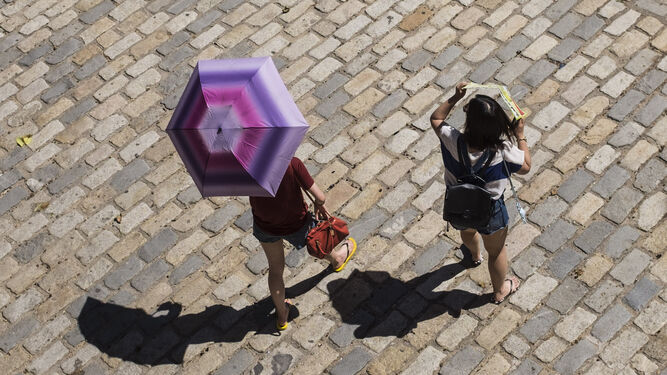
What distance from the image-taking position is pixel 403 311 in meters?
6.42

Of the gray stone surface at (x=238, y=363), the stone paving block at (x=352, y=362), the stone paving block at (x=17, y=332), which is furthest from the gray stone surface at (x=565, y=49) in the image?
the stone paving block at (x=17, y=332)

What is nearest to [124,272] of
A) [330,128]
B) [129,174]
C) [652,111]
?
[129,174]

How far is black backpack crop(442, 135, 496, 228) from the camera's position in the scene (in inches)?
210

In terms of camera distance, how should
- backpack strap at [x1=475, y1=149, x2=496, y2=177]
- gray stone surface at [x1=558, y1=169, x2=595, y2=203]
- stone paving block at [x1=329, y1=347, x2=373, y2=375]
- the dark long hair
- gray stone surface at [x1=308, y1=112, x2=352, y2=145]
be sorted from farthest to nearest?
gray stone surface at [x1=308, y1=112, x2=352, y2=145]
gray stone surface at [x1=558, y1=169, x2=595, y2=203]
stone paving block at [x1=329, y1=347, x2=373, y2=375]
backpack strap at [x1=475, y1=149, x2=496, y2=177]
the dark long hair

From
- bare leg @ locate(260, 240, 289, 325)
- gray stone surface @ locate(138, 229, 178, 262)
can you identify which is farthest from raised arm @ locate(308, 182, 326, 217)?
gray stone surface @ locate(138, 229, 178, 262)

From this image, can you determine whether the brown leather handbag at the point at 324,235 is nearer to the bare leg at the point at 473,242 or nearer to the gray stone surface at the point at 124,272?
the bare leg at the point at 473,242

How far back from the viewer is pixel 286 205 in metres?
5.68

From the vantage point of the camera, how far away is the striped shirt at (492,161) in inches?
209

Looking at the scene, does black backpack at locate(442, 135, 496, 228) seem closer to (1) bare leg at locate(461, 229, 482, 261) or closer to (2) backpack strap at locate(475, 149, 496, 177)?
(2) backpack strap at locate(475, 149, 496, 177)

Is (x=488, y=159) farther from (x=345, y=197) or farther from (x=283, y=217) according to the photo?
(x=345, y=197)

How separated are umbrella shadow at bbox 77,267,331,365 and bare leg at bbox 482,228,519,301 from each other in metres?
1.38

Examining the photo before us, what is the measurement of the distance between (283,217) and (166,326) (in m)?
1.62

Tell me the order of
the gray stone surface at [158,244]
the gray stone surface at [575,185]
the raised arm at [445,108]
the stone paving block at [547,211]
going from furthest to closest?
1. the gray stone surface at [158,244]
2. the gray stone surface at [575,185]
3. the stone paving block at [547,211]
4. the raised arm at [445,108]

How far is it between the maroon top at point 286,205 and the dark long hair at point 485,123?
3.75ft
